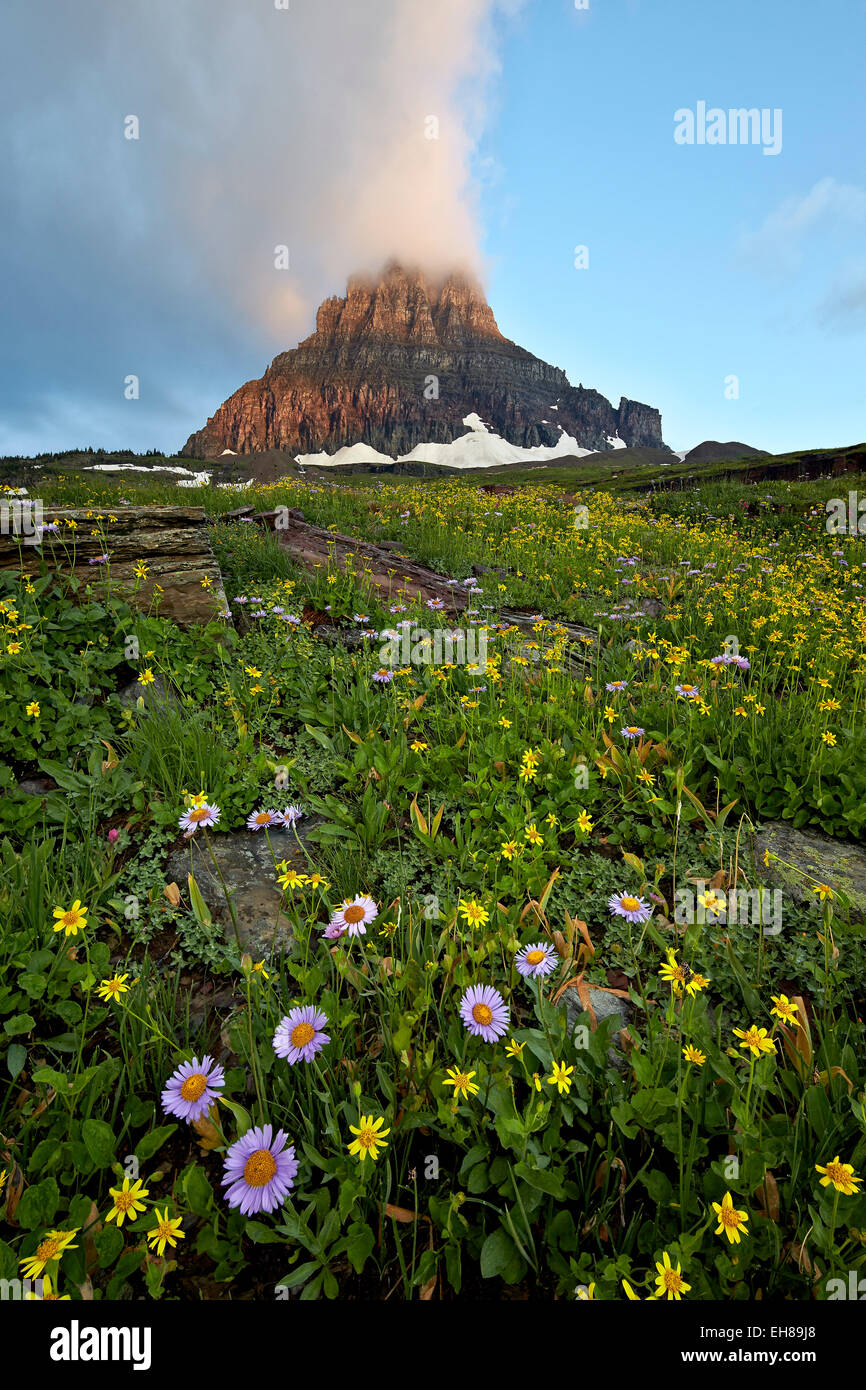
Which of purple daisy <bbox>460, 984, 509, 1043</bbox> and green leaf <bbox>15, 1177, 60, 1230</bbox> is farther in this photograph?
purple daisy <bbox>460, 984, 509, 1043</bbox>

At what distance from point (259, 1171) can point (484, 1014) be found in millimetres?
731

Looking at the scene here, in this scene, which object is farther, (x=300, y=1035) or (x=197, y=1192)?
(x=300, y=1035)

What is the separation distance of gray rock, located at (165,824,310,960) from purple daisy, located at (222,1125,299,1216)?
35.9 inches

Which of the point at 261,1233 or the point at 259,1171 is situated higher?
the point at 259,1171

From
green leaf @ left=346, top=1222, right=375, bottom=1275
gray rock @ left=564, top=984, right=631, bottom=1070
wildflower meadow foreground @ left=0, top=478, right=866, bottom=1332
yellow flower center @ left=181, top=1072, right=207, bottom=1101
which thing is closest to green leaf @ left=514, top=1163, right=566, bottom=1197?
wildflower meadow foreground @ left=0, top=478, right=866, bottom=1332

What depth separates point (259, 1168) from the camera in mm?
1459

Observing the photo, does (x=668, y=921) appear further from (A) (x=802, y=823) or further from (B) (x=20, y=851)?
(B) (x=20, y=851)

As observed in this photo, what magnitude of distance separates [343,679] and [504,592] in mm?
3335

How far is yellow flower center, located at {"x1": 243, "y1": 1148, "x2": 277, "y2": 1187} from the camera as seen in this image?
1.45 m

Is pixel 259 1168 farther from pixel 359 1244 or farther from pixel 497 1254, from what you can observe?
pixel 497 1254

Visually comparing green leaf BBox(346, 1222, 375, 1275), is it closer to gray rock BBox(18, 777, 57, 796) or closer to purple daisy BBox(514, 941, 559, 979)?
purple daisy BBox(514, 941, 559, 979)

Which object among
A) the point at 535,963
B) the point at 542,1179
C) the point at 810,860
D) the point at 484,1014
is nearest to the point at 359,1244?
the point at 542,1179

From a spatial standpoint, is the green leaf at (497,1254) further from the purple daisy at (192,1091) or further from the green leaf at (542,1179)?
the purple daisy at (192,1091)
